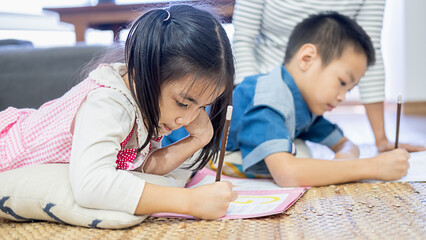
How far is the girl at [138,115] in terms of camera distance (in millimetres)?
678

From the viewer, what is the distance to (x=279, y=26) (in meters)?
1.46

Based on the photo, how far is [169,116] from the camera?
778 mm

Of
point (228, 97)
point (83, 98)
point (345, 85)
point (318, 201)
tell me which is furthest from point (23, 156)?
point (345, 85)

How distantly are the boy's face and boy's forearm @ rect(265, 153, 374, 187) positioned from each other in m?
0.20

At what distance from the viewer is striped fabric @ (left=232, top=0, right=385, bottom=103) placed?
1436mm

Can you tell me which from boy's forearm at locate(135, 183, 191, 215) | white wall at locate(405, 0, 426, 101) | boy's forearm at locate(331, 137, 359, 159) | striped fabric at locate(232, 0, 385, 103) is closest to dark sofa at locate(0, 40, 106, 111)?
striped fabric at locate(232, 0, 385, 103)

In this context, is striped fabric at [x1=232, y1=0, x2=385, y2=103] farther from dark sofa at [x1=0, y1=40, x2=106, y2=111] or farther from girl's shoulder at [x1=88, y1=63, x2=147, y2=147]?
girl's shoulder at [x1=88, y1=63, x2=147, y2=147]

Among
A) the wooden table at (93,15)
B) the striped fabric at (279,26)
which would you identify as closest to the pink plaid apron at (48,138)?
the striped fabric at (279,26)

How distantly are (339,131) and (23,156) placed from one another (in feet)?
2.89

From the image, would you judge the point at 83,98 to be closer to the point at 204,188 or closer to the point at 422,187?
the point at 204,188

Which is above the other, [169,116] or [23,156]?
[169,116]

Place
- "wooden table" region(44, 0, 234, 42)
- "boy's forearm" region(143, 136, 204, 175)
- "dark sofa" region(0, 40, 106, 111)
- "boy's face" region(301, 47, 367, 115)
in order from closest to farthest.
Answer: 1. "boy's forearm" region(143, 136, 204, 175)
2. "boy's face" region(301, 47, 367, 115)
3. "dark sofa" region(0, 40, 106, 111)
4. "wooden table" region(44, 0, 234, 42)

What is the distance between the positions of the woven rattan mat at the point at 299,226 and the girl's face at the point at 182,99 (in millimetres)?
167

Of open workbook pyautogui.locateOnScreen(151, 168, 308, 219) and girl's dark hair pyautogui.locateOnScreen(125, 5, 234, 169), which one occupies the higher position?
girl's dark hair pyautogui.locateOnScreen(125, 5, 234, 169)
